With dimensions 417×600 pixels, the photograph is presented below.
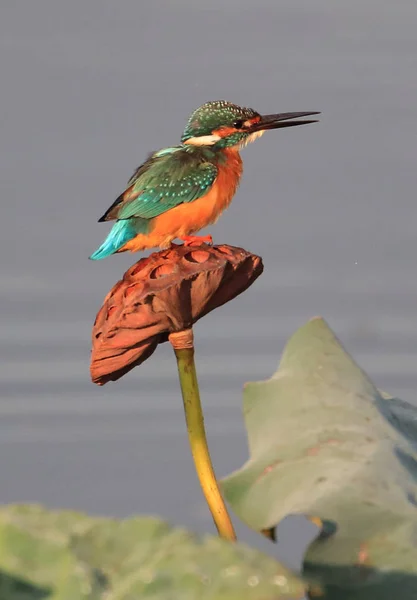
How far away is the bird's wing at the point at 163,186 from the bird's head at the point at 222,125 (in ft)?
0.80

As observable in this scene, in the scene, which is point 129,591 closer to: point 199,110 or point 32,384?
point 199,110

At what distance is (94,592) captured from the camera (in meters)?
1.64

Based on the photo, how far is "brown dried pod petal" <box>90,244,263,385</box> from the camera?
2449 millimetres

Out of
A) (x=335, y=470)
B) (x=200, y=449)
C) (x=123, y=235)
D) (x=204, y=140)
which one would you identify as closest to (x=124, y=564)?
(x=335, y=470)

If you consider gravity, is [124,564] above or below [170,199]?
below

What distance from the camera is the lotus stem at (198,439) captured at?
8.01 ft

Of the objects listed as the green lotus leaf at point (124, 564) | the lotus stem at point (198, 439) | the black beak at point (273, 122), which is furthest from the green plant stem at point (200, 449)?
the black beak at point (273, 122)

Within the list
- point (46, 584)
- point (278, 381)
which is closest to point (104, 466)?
point (278, 381)

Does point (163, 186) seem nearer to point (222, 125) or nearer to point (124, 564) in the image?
point (222, 125)

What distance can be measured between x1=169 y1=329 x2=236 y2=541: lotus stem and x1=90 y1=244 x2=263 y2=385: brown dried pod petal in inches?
1.9

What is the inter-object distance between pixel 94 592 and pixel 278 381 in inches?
35.1

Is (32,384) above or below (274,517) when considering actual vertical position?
below

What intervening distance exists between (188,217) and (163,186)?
4.0 inches

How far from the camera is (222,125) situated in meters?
3.54
